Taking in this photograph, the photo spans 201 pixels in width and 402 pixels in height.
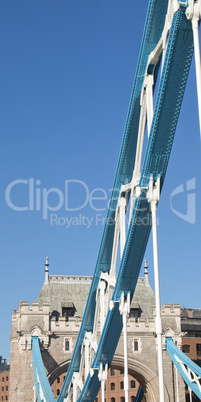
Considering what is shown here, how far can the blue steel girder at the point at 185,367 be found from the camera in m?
35.2

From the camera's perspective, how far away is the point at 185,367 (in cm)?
3950

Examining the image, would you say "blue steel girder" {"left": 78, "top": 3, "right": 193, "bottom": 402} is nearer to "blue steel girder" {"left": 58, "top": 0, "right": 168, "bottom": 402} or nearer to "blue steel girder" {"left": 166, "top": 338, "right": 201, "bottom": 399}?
"blue steel girder" {"left": 58, "top": 0, "right": 168, "bottom": 402}

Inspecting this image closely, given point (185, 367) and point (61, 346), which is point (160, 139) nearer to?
point (185, 367)

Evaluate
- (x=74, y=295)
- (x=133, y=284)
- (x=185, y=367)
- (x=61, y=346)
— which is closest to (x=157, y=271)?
(x=133, y=284)

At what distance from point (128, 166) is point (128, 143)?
1417mm

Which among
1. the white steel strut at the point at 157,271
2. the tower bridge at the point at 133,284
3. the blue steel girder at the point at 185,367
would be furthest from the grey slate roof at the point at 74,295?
the white steel strut at the point at 157,271

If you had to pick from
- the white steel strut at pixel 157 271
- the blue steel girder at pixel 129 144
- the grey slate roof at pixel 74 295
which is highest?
the grey slate roof at pixel 74 295

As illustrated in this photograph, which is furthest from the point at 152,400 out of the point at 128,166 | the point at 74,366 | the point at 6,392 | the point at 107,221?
the point at 6,392

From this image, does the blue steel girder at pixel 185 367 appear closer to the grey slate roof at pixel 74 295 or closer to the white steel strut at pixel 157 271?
the grey slate roof at pixel 74 295

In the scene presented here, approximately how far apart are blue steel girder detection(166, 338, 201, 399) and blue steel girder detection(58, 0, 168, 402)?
291 inches

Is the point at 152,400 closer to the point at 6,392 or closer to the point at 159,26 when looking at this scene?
the point at 159,26

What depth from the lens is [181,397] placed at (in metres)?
41.9

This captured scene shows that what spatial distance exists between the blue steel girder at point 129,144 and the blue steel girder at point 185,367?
7404 millimetres

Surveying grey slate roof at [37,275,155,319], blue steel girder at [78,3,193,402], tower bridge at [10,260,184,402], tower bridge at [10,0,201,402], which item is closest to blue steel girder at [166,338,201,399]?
tower bridge at [10,0,201,402]
